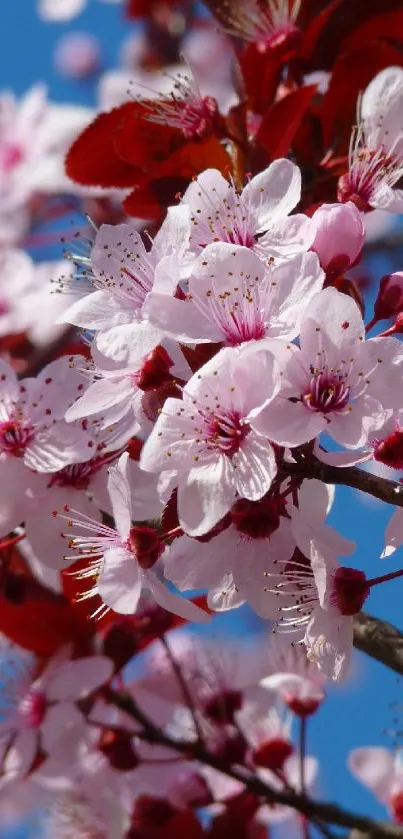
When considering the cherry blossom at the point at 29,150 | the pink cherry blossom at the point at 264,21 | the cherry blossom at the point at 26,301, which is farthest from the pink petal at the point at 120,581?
the cherry blossom at the point at 29,150

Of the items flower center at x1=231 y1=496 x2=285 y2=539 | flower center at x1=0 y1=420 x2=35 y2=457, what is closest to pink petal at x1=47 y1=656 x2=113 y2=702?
flower center at x1=0 y1=420 x2=35 y2=457

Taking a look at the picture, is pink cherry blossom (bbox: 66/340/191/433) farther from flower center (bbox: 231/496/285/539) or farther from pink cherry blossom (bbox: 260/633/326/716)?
pink cherry blossom (bbox: 260/633/326/716)

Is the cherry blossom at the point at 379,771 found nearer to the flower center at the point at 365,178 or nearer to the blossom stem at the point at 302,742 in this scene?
the blossom stem at the point at 302,742

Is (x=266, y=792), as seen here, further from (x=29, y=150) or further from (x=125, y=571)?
(x=29, y=150)

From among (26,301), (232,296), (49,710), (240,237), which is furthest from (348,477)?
(26,301)

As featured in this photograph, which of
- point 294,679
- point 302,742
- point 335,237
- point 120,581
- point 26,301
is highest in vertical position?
point 335,237
